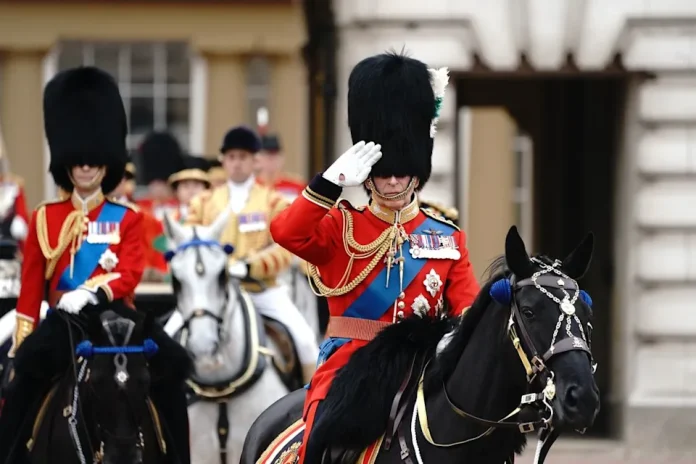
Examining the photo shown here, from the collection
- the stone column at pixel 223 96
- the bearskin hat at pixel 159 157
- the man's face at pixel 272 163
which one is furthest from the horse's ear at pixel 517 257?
the stone column at pixel 223 96

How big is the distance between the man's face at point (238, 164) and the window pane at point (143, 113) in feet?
47.7

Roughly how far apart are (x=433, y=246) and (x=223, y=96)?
18800 mm

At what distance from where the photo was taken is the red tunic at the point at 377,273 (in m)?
6.59

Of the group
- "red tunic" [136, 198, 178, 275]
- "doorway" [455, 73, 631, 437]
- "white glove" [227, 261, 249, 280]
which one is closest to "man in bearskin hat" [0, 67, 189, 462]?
"white glove" [227, 261, 249, 280]

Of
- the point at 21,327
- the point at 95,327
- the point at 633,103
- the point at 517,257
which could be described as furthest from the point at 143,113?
the point at 517,257

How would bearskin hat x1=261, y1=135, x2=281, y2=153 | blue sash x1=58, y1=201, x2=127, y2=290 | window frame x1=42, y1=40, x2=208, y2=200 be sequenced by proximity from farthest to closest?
window frame x1=42, y1=40, x2=208, y2=200
bearskin hat x1=261, y1=135, x2=281, y2=153
blue sash x1=58, y1=201, x2=127, y2=290

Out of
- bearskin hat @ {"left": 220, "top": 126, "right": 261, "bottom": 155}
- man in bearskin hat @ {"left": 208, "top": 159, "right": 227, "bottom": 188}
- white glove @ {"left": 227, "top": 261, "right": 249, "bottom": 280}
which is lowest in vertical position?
white glove @ {"left": 227, "top": 261, "right": 249, "bottom": 280}

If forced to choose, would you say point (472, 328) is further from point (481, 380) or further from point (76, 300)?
point (76, 300)

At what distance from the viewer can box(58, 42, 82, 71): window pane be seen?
2591cm

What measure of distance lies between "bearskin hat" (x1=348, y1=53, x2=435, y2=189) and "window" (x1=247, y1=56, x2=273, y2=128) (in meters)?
18.3

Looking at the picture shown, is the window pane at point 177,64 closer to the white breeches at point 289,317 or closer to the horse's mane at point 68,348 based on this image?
the white breeches at point 289,317

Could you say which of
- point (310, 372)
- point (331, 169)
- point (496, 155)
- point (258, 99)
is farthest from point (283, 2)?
point (331, 169)

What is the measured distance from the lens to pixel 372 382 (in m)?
6.30

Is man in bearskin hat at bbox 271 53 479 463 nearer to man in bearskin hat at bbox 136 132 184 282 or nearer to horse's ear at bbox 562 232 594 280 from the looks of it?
horse's ear at bbox 562 232 594 280
